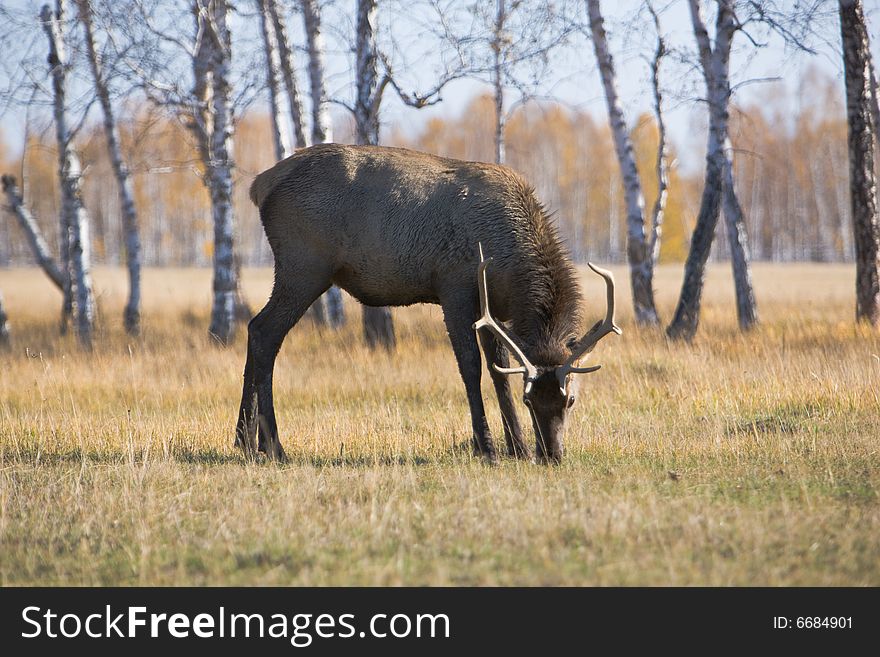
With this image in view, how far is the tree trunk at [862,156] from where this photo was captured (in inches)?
451

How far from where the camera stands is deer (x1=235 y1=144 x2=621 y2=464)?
6.74 metres

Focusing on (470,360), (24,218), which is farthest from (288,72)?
(470,360)

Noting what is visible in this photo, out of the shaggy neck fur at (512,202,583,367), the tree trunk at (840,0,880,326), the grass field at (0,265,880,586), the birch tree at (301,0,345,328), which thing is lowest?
the grass field at (0,265,880,586)

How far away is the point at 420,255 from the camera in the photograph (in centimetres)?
696

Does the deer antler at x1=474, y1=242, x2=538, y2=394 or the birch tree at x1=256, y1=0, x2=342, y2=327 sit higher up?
the birch tree at x1=256, y1=0, x2=342, y2=327

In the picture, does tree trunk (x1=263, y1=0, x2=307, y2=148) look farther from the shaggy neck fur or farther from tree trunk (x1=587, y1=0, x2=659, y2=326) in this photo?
the shaggy neck fur

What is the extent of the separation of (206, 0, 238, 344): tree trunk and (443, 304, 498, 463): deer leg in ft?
20.9

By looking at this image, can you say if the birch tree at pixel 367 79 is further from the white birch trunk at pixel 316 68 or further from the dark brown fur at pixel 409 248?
the dark brown fur at pixel 409 248

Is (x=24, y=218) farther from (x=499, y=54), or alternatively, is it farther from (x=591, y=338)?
(x=591, y=338)

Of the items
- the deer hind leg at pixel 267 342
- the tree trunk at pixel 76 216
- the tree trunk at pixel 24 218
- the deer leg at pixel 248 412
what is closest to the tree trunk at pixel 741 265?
the deer hind leg at pixel 267 342

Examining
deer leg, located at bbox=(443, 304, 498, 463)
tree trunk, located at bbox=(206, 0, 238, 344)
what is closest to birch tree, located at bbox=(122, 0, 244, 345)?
tree trunk, located at bbox=(206, 0, 238, 344)

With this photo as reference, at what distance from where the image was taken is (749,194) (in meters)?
56.7

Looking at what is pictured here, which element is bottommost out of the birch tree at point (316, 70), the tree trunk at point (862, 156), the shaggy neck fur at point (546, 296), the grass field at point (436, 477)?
the grass field at point (436, 477)

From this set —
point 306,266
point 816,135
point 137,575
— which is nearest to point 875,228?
point 306,266
